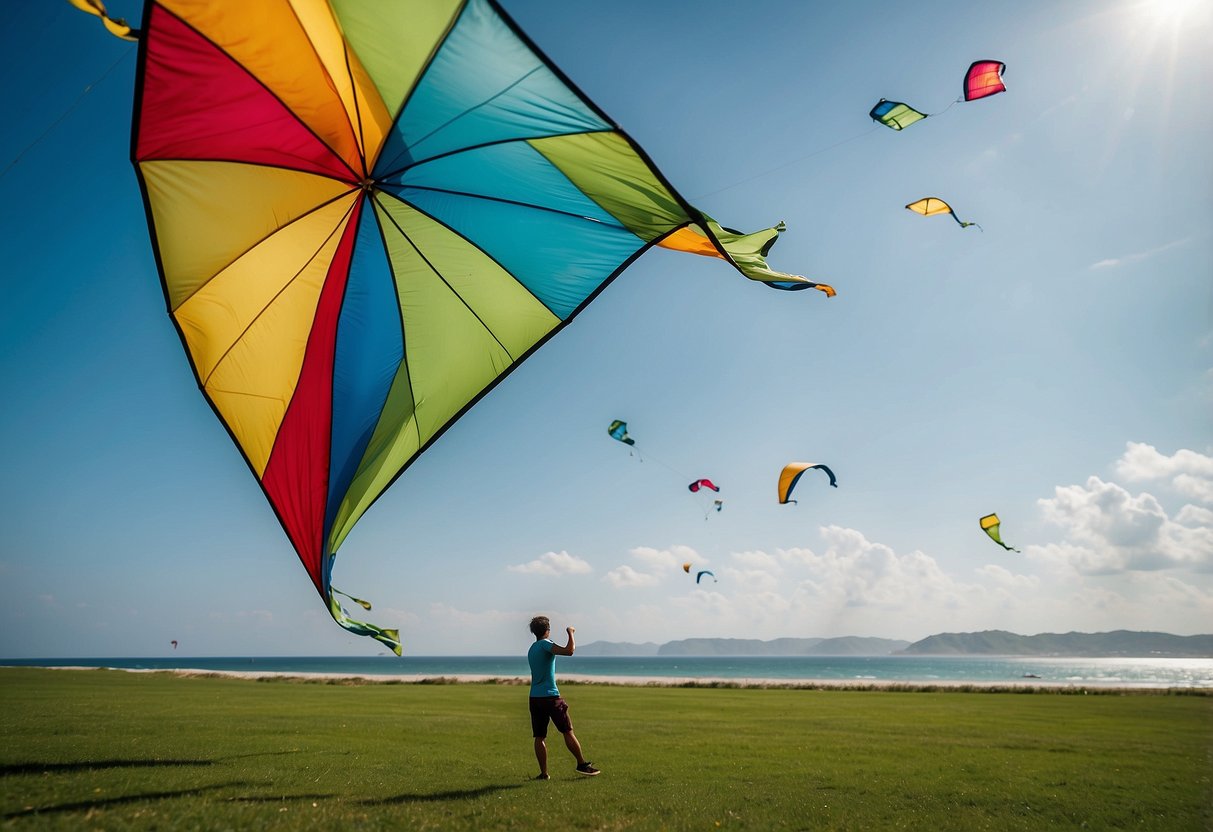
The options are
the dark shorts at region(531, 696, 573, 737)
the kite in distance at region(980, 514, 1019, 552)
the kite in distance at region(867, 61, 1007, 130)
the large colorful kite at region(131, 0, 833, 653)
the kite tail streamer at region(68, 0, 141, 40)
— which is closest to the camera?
the kite tail streamer at region(68, 0, 141, 40)

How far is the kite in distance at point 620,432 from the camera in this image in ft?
76.9

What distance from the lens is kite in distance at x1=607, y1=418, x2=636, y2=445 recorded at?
23.4 meters

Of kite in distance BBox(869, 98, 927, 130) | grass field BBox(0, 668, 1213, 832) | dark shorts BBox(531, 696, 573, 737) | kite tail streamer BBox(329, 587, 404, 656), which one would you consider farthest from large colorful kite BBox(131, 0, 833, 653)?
kite in distance BBox(869, 98, 927, 130)

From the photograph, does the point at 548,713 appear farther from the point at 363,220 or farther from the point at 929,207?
the point at 929,207

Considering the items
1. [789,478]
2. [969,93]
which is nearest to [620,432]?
[789,478]

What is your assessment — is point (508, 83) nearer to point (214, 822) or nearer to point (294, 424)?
point (294, 424)

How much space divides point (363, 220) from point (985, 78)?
11.4 meters

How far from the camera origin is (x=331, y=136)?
627 cm

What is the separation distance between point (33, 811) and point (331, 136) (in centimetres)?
619

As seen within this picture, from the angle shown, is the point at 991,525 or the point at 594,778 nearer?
the point at 594,778

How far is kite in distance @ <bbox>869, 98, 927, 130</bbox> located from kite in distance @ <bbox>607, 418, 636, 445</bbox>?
13444 mm

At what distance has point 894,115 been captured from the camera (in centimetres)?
1221

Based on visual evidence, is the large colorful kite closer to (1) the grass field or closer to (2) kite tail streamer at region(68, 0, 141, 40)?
(2) kite tail streamer at region(68, 0, 141, 40)

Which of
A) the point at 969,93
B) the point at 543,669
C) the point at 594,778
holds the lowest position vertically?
the point at 594,778
